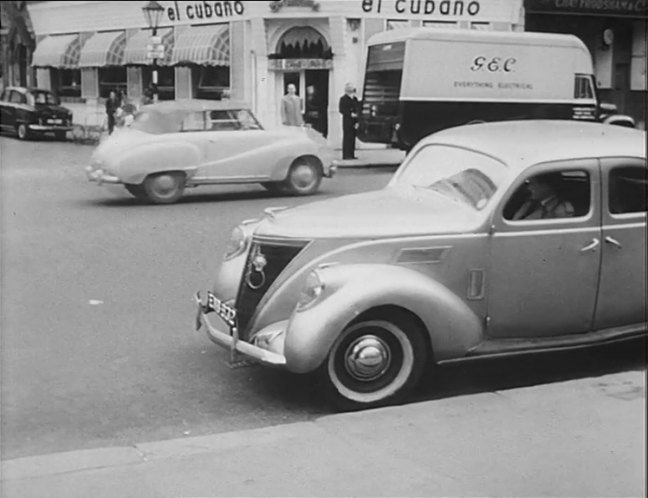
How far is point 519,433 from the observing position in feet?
13.8

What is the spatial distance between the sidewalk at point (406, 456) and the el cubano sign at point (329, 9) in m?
1.99

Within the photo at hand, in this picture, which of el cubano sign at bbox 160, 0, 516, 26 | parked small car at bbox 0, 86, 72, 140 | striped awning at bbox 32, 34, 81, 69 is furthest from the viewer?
parked small car at bbox 0, 86, 72, 140

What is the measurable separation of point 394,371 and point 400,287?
1.57 ft

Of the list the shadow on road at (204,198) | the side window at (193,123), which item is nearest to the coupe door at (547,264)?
the side window at (193,123)

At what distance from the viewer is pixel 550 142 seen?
547 cm

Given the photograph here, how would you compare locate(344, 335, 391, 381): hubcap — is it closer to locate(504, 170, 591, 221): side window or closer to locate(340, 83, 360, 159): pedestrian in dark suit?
locate(504, 170, 591, 221): side window

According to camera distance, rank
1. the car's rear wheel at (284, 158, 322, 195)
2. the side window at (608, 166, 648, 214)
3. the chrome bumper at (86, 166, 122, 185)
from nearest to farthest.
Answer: the side window at (608, 166, 648, 214), the chrome bumper at (86, 166, 122, 185), the car's rear wheel at (284, 158, 322, 195)

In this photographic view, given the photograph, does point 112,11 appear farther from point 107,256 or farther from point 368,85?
point 368,85

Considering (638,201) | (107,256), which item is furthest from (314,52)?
(638,201)

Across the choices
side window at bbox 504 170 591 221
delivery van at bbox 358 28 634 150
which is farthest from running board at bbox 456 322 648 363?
delivery van at bbox 358 28 634 150

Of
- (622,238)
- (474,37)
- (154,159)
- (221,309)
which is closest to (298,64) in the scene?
(474,37)

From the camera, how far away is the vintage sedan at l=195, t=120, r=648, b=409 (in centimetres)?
504

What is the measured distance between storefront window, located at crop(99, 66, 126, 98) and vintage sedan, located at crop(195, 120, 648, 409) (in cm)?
110

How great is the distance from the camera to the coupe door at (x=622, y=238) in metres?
5.37
